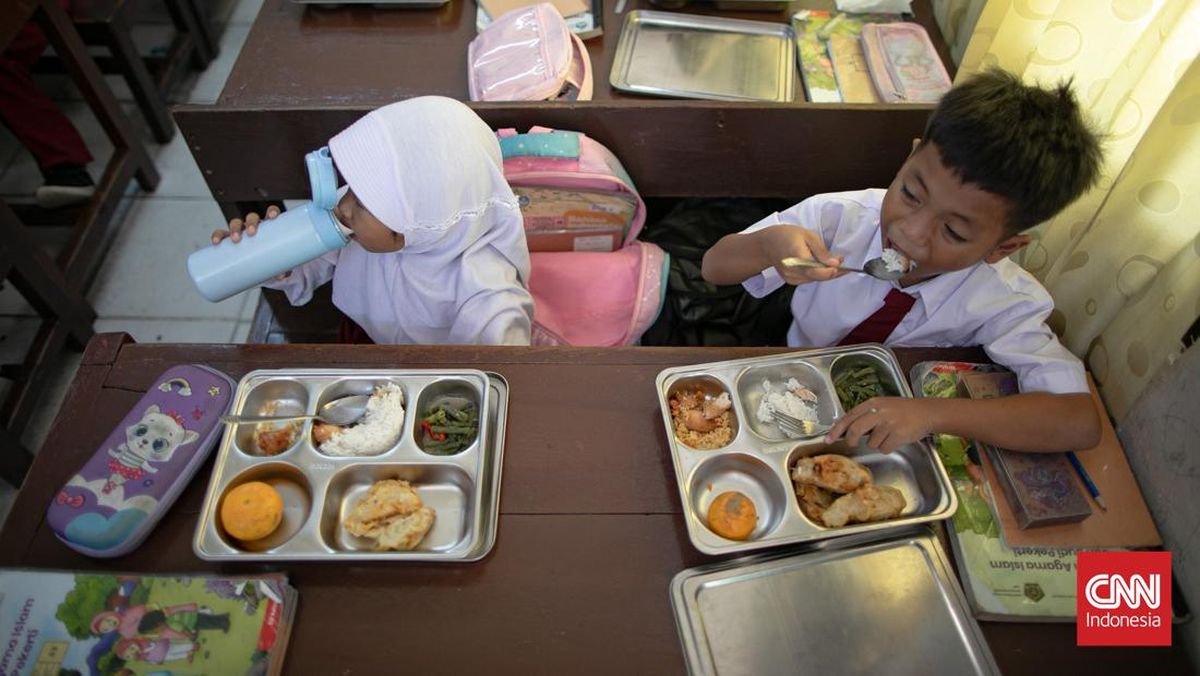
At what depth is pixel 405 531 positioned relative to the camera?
1.07m

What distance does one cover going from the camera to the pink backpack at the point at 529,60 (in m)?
1.80

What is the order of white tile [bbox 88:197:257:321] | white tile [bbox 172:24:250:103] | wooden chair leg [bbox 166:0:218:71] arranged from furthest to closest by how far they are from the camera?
white tile [bbox 172:24:250:103] → wooden chair leg [bbox 166:0:218:71] → white tile [bbox 88:197:257:321]

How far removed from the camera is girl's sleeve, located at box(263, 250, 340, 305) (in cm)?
161

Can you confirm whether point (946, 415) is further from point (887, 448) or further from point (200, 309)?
point (200, 309)

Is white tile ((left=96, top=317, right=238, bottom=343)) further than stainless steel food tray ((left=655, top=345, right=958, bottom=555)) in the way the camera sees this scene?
Yes

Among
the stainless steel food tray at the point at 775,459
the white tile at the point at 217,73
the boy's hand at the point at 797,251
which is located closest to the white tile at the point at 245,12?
the white tile at the point at 217,73

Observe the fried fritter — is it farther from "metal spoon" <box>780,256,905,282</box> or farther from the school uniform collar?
the school uniform collar

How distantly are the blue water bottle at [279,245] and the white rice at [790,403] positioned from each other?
831 millimetres

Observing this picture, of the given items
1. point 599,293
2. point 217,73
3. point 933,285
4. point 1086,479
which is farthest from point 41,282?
point 1086,479

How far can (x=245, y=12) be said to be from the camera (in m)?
3.62

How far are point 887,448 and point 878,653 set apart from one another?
31 centimetres

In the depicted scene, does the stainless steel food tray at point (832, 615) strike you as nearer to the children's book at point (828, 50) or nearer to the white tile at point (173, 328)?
the children's book at point (828, 50)

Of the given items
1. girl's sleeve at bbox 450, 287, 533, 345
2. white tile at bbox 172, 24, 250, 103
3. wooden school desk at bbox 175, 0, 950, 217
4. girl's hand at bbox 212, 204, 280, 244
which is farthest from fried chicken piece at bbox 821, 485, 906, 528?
white tile at bbox 172, 24, 250, 103

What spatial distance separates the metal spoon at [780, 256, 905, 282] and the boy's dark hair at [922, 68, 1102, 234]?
21 centimetres
